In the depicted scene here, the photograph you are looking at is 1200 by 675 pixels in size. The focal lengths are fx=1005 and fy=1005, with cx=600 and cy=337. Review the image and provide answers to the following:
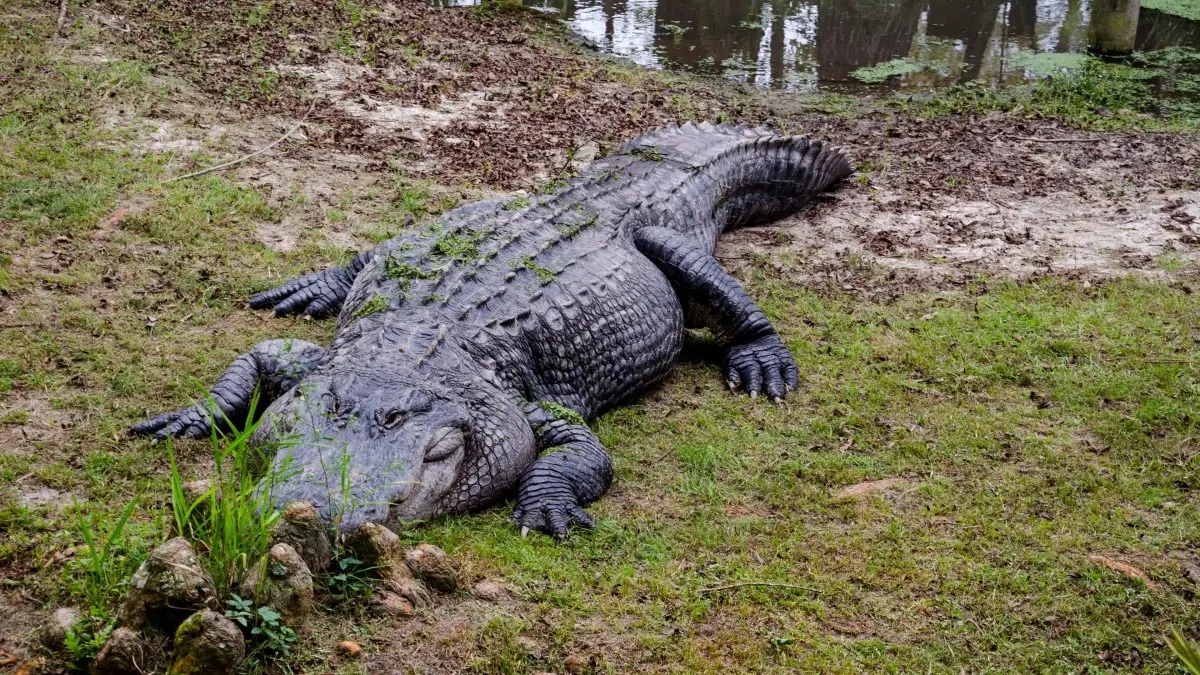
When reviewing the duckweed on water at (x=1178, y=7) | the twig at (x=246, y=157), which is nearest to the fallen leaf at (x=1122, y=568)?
the twig at (x=246, y=157)

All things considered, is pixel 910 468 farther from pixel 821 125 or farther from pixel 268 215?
pixel 821 125

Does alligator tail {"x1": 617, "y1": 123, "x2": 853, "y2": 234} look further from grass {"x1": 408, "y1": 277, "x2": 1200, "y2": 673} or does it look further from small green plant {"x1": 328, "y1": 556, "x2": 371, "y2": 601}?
small green plant {"x1": 328, "y1": 556, "x2": 371, "y2": 601}

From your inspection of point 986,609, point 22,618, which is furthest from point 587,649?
point 22,618

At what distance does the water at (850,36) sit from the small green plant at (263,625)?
10.2 meters

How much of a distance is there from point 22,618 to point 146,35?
29.0 feet

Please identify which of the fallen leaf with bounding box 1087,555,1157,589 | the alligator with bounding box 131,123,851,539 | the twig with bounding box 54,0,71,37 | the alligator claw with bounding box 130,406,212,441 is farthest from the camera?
the twig with bounding box 54,0,71,37

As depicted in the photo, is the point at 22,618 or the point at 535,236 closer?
the point at 22,618

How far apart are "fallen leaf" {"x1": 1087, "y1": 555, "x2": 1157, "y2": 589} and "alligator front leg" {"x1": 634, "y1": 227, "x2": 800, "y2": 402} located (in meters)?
2.24

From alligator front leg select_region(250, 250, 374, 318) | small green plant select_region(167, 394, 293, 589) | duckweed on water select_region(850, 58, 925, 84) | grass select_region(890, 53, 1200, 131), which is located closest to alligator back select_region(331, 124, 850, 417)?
alligator front leg select_region(250, 250, 374, 318)

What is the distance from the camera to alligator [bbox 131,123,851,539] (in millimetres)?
4195

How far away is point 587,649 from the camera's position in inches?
139

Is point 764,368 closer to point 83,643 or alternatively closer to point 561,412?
point 561,412

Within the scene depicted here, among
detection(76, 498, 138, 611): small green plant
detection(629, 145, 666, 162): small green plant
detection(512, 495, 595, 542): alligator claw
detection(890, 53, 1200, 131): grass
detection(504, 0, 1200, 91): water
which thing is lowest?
detection(512, 495, 595, 542): alligator claw

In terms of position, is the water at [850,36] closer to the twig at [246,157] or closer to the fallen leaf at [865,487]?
the twig at [246,157]
